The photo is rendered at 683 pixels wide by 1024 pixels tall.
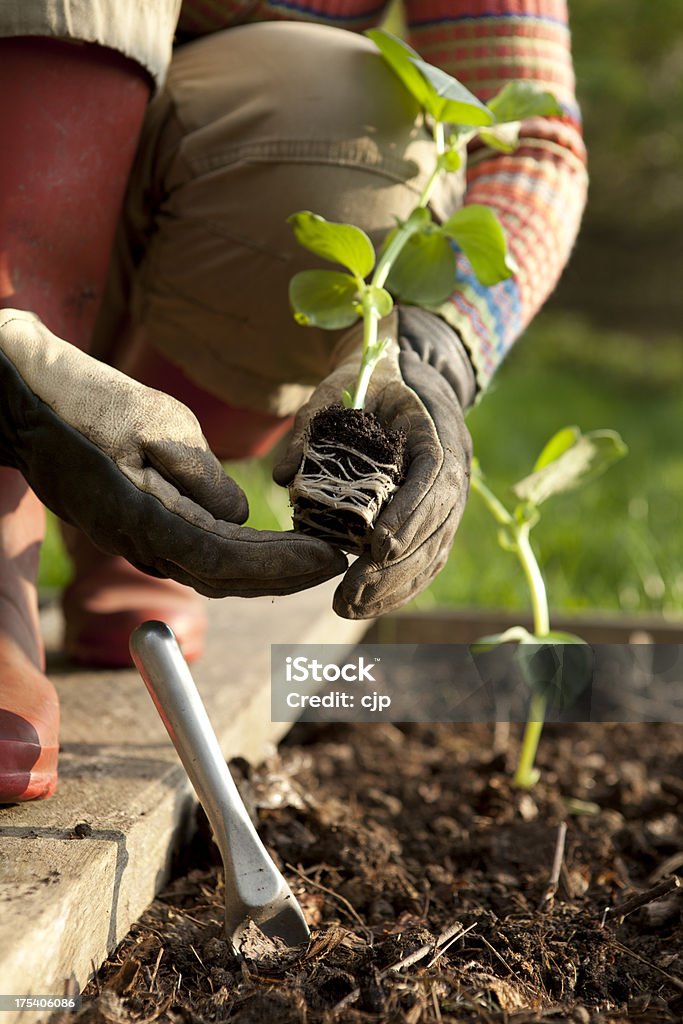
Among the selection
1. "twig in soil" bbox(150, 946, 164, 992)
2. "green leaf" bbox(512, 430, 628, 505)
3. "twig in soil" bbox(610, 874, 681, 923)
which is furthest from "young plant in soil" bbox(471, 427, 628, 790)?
"twig in soil" bbox(150, 946, 164, 992)

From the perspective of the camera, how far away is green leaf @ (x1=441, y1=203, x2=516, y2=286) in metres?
1.10

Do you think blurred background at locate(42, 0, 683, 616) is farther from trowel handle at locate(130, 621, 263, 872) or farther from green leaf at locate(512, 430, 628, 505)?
trowel handle at locate(130, 621, 263, 872)

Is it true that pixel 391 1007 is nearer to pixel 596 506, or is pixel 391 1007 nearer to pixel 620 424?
pixel 596 506

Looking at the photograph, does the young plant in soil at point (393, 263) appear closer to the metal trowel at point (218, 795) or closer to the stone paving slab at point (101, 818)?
the metal trowel at point (218, 795)

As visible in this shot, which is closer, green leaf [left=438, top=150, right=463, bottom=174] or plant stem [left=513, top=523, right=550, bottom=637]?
green leaf [left=438, top=150, right=463, bottom=174]

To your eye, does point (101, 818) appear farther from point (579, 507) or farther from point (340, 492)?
point (579, 507)

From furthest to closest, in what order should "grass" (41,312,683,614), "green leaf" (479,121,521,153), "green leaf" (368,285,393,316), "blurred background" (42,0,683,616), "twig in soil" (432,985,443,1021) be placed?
1. "blurred background" (42,0,683,616)
2. "grass" (41,312,683,614)
3. "green leaf" (479,121,521,153)
4. "green leaf" (368,285,393,316)
5. "twig in soil" (432,985,443,1021)

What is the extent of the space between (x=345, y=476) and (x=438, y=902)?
47 centimetres

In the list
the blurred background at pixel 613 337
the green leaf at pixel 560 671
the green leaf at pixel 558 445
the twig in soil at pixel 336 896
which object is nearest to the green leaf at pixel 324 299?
the green leaf at pixel 558 445

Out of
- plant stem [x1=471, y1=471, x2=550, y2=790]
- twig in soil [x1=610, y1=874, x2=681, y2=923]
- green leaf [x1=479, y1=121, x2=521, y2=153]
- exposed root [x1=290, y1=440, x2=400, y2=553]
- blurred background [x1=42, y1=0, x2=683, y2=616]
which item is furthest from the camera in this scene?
blurred background [x1=42, y1=0, x2=683, y2=616]

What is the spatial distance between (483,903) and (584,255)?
7.01m

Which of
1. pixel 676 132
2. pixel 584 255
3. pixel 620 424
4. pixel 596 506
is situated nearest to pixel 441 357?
Answer: pixel 596 506

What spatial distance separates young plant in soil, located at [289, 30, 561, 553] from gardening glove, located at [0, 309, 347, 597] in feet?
0.19

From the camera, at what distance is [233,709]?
1360 mm
